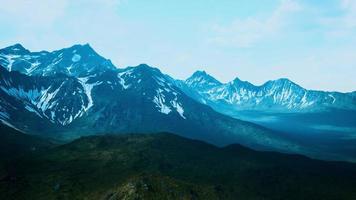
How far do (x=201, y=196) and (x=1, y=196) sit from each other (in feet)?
284

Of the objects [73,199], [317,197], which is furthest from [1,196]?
[317,197]

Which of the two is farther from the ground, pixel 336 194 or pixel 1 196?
pixel 336 194

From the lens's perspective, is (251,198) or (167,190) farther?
(251,198)

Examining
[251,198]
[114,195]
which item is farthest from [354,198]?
[114,195]

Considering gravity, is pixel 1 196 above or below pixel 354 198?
below

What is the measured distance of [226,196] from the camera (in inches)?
7776

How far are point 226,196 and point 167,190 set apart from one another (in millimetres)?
30012

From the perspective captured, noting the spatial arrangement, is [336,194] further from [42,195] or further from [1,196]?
[1,196]

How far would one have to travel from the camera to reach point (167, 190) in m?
184

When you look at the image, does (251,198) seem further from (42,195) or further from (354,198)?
(42,195)

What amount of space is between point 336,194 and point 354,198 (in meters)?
7.89

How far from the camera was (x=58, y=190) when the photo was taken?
19688cm

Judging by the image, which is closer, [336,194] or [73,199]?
[73,199]

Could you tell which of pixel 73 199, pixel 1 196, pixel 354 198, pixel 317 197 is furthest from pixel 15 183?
pixel 354 198
